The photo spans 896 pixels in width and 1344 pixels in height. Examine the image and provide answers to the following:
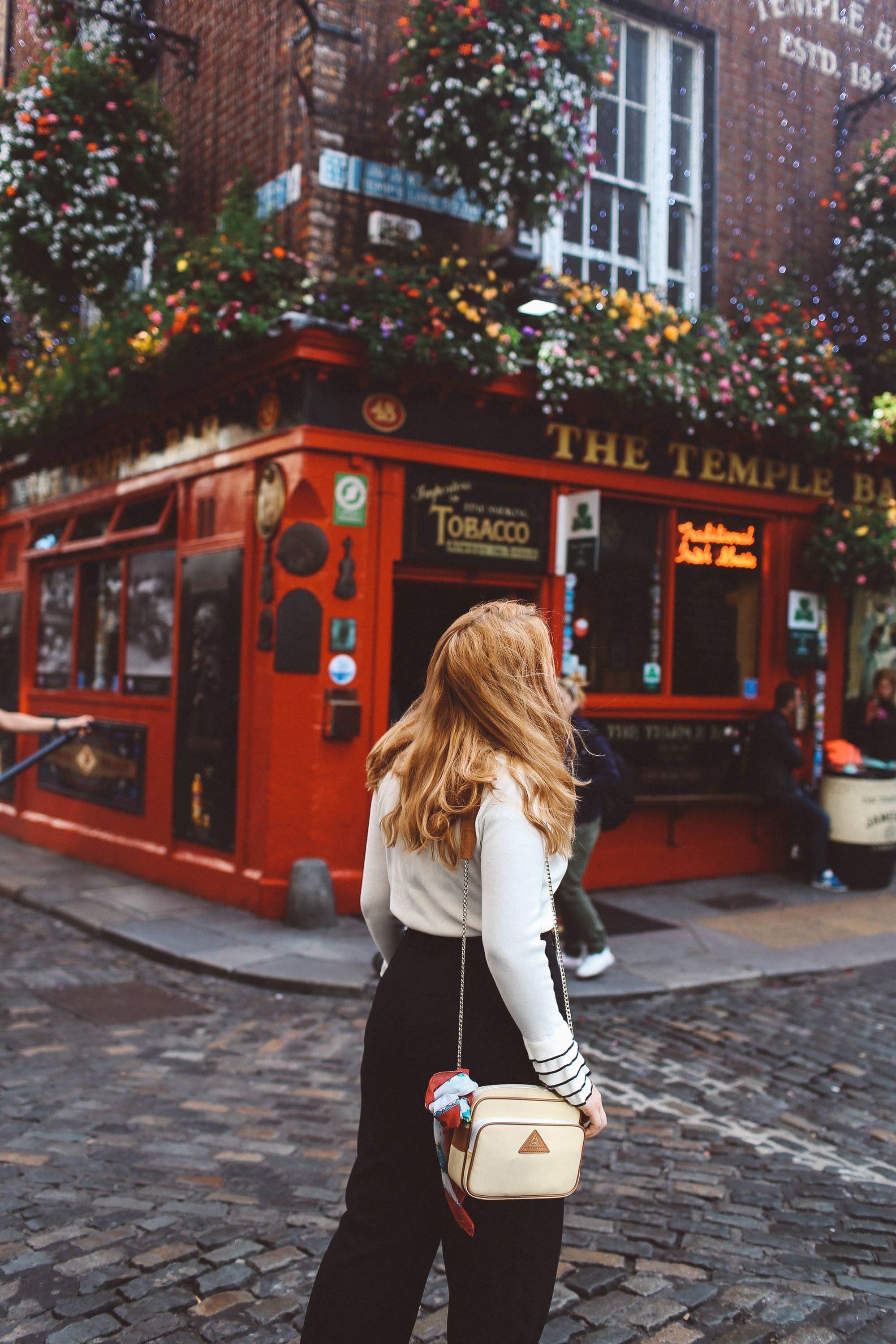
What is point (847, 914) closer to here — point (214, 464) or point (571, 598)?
point (571, 598)

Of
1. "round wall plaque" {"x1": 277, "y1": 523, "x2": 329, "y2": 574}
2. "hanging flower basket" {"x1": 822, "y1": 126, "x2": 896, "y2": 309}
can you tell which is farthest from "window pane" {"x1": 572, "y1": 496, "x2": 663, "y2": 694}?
"hanging flower basket" {"x1": 822, "y1": 126, "x2": 896, "y2": 309}

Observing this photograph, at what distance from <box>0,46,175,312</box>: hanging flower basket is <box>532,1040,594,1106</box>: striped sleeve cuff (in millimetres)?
8963

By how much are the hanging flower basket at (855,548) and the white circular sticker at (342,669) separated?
178 inches

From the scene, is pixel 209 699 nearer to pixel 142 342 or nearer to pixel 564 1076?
pixel 142 342

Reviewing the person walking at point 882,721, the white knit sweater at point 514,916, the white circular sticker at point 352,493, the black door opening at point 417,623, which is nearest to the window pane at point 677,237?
the black door opening at point 417,623

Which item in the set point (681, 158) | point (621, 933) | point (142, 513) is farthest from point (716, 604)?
point (142, 513)

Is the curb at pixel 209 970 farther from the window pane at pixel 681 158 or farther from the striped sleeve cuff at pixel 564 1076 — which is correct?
the window pane at pixel 681 158

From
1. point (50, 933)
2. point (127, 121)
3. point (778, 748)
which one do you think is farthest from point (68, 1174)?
point (127, 121)

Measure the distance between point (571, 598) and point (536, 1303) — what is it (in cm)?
743

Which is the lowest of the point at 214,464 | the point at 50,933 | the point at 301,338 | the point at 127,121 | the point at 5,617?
the point at 50,933

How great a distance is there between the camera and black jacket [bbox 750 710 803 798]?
9.54 m

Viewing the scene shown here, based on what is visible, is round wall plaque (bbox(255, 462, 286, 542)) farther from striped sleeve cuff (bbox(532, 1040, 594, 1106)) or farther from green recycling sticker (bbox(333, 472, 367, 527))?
striped sleeve cuff (bbox(532, 1040, 594, 1106))

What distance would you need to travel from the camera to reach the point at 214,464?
29.6 ft

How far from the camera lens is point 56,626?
1202 cm
